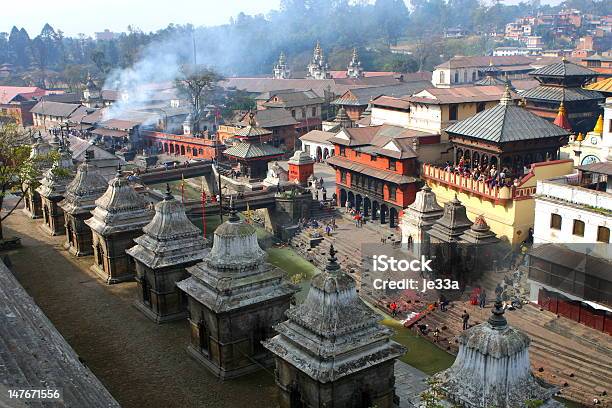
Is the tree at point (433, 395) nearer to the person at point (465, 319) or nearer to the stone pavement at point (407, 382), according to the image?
the stone pavement at point (407, 382)

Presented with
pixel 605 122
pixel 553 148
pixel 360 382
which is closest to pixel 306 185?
pixel 553 148

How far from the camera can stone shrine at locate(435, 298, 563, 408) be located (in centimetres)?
1400

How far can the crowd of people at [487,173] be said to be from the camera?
38509mm

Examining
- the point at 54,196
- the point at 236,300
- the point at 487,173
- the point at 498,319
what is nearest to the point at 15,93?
the point at 54,196

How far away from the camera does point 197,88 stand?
94000 mm

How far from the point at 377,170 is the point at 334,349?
3120cm

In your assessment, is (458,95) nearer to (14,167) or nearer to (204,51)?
(14,167)

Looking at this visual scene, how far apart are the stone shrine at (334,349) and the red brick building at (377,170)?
2694cm

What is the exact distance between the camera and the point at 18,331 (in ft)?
55.5

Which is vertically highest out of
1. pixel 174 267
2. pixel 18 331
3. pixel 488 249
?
pixel 18 331

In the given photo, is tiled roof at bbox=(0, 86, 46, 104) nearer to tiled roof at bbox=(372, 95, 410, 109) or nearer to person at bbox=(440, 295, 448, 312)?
tiled roof at bbox=(372, 95, 410, 109)

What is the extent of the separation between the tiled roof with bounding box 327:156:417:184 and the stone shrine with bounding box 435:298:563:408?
30684 mm

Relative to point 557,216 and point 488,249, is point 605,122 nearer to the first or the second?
point 557,216

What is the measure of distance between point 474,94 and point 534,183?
16.9 meters
